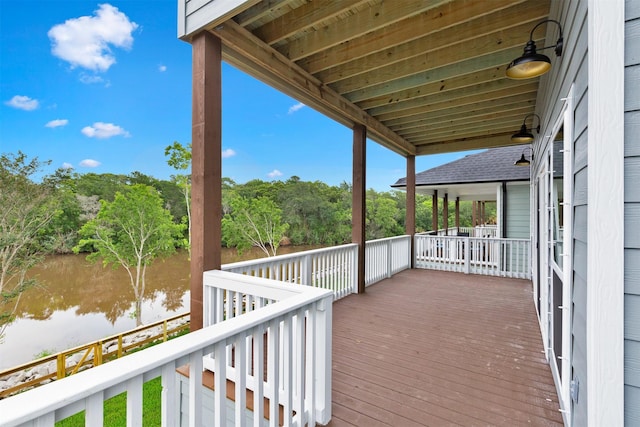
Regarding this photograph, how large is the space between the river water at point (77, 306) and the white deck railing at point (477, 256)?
13.9 m

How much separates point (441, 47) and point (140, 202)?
16.8 m

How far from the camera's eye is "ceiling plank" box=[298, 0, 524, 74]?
2617 millimetres

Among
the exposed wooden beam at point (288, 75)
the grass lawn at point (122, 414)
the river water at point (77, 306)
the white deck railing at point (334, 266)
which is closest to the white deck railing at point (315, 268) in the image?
the white deck railing at point (334, 266)

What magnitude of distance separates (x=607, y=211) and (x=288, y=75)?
3.35 meters

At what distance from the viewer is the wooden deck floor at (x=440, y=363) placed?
6.91 ft

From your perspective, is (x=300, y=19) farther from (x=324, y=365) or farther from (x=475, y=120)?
(x=475, y=120)

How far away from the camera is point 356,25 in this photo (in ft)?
9.41

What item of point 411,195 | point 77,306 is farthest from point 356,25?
point 77,306

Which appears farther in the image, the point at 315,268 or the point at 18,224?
the point at 18,224

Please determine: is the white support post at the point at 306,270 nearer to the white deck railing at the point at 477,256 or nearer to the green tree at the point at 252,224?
the white deck railing at the point at 477,256

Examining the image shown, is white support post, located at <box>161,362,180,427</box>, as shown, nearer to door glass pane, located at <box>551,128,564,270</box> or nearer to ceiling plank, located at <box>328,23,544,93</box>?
door glass pane, located at <box>551,128,564,270</box>

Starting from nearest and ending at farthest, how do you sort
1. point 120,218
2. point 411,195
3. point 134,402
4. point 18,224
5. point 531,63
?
point 134,402 → point 531,63 → point 411,195 → point 18,224 → point 120,218

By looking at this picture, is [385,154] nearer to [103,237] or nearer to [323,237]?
[323,237]

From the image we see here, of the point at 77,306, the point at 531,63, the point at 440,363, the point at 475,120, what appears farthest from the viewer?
the point at 77,306
